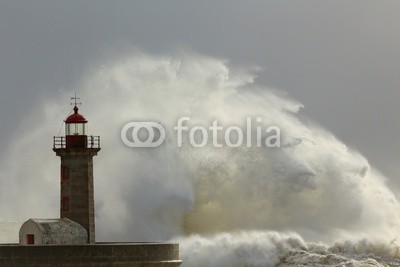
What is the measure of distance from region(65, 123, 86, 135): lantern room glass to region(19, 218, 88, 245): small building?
7.01ft

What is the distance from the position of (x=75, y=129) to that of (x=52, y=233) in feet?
9.05

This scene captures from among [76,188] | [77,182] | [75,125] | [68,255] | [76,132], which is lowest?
[68,255]

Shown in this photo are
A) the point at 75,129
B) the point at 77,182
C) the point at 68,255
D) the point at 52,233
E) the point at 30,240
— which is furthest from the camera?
the point at 75,129

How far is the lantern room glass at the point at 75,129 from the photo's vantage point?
3941cm

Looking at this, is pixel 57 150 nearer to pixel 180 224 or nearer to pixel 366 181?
pixel 180 224

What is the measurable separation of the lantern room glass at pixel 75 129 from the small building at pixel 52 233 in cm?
214

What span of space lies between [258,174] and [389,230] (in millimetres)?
5187

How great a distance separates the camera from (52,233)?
38.2 m

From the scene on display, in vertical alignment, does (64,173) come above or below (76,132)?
below

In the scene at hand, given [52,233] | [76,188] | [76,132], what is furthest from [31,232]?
[76,132]

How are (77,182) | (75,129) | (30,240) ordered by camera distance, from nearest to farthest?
(30,240) → (77,182) → (75,129)

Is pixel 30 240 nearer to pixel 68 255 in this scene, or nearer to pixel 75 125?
pixel 68 255

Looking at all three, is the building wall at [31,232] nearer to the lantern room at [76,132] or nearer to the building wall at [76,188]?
the building wall at [76,188]

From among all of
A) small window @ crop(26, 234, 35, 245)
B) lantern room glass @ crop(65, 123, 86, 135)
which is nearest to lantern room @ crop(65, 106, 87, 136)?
lantern room glass @ crop(65, 123, 86, 135)
